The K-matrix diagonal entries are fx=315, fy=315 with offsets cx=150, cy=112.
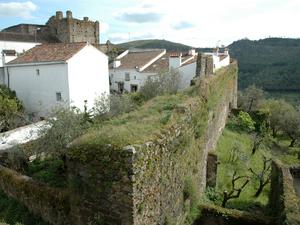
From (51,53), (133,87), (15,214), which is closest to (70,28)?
(133,87)

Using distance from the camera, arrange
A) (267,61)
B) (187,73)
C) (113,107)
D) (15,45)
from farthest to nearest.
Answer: (267,61) < (15,45) < (187,73) < (113,107)

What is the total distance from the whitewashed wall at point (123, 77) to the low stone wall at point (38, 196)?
74.9ft

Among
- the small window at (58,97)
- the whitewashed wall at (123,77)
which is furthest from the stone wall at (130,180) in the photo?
the whitewashed wall at (123,77)

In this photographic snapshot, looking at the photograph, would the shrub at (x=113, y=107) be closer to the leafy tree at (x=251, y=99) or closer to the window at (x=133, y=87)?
the window at (x=133, y=87)

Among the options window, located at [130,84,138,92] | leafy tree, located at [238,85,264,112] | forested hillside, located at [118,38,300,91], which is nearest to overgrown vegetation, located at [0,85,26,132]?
window, located at [130,84,138,92]

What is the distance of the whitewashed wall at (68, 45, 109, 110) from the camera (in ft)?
80.2

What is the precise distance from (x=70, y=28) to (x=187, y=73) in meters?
24.4

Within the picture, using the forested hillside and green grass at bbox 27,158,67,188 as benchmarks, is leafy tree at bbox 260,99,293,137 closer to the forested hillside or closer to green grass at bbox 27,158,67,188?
green grass at bbox 27,158,67,188

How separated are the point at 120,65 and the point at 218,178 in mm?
25656

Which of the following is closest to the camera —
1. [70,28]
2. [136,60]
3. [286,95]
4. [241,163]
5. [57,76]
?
[241,163]

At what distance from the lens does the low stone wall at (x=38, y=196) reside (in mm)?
8727

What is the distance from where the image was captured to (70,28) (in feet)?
147

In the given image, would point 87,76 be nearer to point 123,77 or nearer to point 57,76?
point 57,76

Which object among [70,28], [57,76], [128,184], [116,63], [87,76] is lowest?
[128,184]
